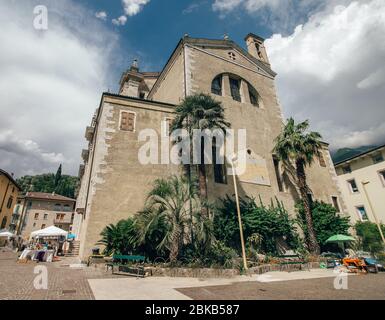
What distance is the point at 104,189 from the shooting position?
14.8m

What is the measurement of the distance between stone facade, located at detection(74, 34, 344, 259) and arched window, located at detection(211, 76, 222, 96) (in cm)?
17

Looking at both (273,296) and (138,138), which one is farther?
(138,138)

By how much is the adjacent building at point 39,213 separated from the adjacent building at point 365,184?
5017cm

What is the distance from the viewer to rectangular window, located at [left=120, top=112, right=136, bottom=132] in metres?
17.3

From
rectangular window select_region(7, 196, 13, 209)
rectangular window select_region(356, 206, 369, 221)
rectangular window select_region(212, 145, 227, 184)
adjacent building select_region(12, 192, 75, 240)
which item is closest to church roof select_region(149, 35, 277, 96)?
rectangular window select_region(212, 145, 227, 184)

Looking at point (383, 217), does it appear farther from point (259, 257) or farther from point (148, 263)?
point (148, 263)

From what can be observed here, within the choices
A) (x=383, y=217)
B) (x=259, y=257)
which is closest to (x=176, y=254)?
(x=259, y=257)

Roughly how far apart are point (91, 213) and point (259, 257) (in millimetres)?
11547

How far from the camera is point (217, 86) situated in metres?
23.2

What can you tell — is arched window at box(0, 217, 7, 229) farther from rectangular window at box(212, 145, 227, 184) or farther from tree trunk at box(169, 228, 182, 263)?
tree trunk at box(169, 228, 182, 263)

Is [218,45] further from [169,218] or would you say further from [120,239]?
[120,239]

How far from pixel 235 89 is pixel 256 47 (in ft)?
37.8

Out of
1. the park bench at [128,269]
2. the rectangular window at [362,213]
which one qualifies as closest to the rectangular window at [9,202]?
the park bench at [128,269]

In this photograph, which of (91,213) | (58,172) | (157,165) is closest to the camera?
(91,213)
